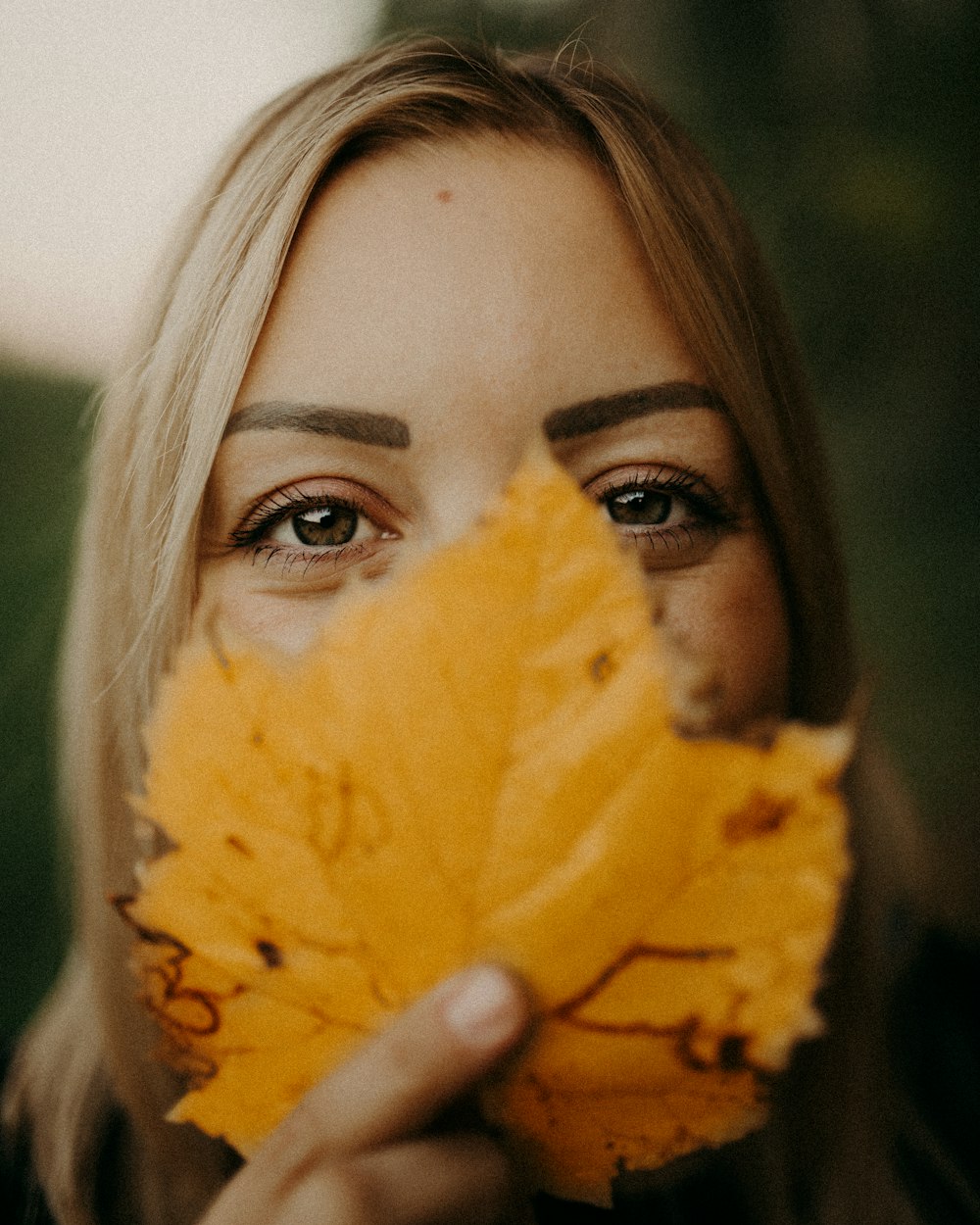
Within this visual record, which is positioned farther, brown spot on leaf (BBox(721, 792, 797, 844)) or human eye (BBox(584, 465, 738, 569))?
human eye (BBox(584, 465, 738, 569))

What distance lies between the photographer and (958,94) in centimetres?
82

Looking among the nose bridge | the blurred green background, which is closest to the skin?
the nose bridge

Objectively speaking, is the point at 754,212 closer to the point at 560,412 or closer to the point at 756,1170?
the point at 560,412

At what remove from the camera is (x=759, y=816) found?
0.93 ft

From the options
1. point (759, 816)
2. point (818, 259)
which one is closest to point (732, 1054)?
point (759, 816)

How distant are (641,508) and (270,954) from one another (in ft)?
1.00

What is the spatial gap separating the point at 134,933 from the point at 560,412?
300mm

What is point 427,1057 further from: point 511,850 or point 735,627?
point 735,627

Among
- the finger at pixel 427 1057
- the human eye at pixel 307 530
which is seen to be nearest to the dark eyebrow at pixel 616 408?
the human eye at pixel 307 530

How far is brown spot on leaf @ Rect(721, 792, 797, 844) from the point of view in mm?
282

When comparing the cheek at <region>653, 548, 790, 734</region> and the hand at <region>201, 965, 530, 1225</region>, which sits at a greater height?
the cheek at <region>653, 548, 790, 734</region>

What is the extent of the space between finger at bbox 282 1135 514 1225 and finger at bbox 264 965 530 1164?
1cm

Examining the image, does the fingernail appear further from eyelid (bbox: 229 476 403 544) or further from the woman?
eyelid (bbox: 229 476 403 544)

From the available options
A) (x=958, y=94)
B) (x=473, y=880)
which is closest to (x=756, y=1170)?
(x=473, y=880)
